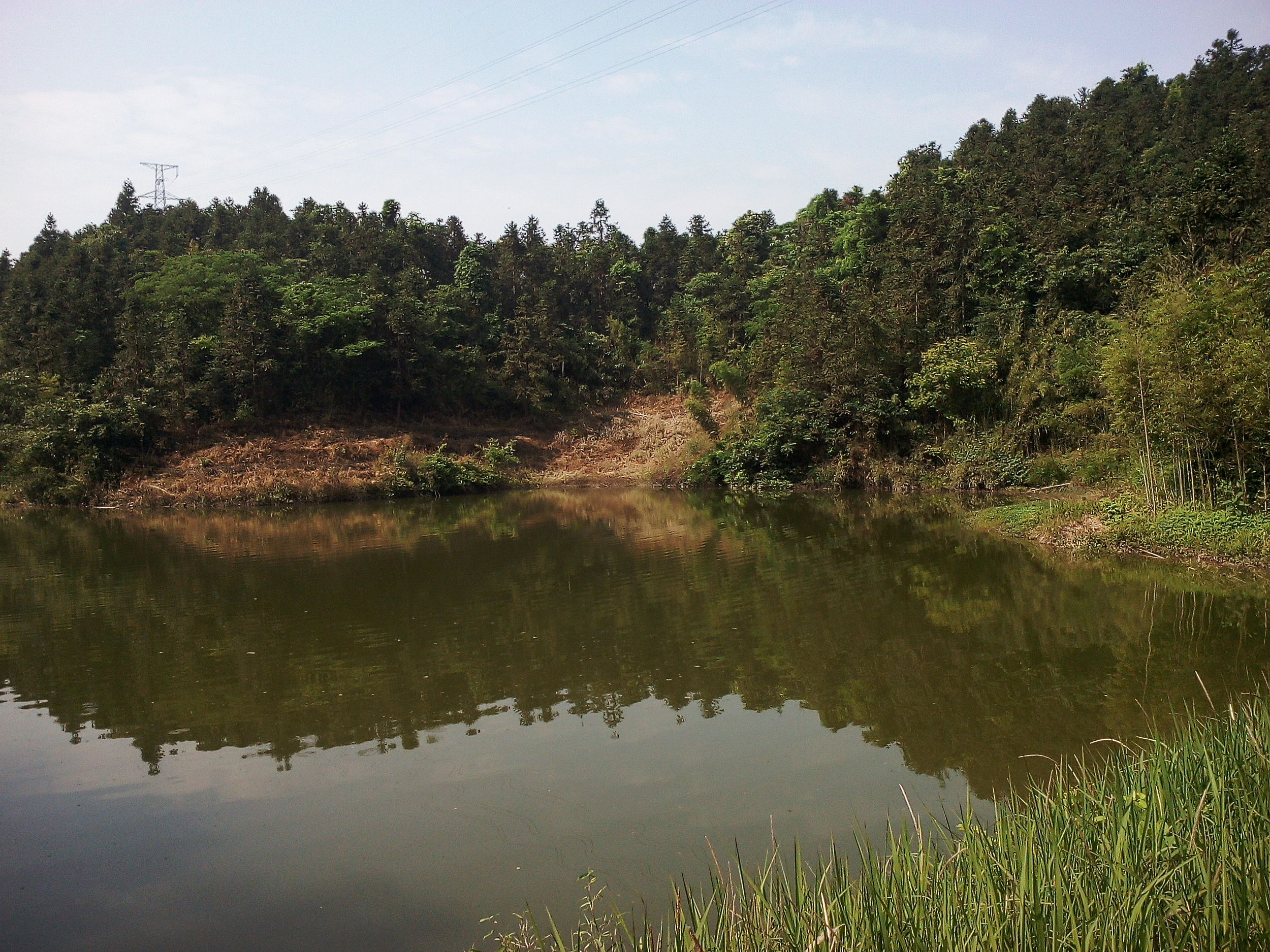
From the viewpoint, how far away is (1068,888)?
296 centimetres

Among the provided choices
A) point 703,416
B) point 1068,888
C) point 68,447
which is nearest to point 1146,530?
point 1068,888

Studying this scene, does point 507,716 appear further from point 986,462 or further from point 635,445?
point 635,445

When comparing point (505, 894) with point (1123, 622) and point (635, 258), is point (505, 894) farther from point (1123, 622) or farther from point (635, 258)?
point (635, 258)

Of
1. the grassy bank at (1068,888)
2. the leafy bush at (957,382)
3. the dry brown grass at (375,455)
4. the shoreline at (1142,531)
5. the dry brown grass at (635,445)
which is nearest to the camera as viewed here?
the grassy bank at (1068,888)

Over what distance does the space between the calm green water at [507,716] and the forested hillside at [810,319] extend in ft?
17.6

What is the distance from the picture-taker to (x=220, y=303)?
35.9 meters

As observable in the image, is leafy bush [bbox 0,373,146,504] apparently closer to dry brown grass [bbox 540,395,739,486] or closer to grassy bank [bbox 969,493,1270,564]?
dry brown grass [bbox 540,395,739,486]

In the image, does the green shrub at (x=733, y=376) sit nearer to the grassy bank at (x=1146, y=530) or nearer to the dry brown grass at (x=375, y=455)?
the dry brown grass at (x=375, y=455)

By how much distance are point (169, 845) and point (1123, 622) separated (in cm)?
955

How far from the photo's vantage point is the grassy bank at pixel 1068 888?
2744 millimetres

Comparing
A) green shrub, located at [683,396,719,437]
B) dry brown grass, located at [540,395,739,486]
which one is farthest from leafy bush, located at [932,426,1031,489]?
green shrub, located at [683,396,719,437]

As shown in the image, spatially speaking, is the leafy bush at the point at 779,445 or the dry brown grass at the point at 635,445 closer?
the leafy bush at the point at 779,445

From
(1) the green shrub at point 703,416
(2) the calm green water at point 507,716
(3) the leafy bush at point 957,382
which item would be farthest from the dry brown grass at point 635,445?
(2) the calm green water at point 507,716

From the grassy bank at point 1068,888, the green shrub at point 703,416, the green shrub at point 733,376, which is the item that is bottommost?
the grassy bank at point 1068,888
